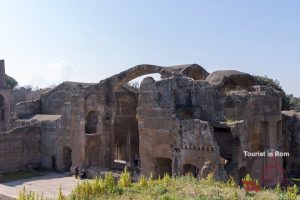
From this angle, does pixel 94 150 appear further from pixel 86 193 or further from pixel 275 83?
pixel 275 83

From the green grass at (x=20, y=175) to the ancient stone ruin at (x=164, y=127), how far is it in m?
0.61

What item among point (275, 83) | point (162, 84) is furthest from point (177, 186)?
point (275, 83)

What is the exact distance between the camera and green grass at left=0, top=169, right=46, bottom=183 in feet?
75.4

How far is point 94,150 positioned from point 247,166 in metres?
10.1

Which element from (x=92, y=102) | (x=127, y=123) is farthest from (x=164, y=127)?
(x=127, y=123)

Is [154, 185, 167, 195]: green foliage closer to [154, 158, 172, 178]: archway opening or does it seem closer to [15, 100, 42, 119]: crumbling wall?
[154, 158, 172, 178]: archway opening

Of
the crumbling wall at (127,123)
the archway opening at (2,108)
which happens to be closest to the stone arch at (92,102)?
the crumbling wall at (127,123)

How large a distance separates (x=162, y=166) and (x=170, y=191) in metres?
7.62

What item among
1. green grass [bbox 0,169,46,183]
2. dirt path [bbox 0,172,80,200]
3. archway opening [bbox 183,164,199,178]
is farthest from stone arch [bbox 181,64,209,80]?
green grass [bbox 0,169,46,183]

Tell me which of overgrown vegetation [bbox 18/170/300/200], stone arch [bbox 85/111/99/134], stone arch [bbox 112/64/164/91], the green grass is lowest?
the green grass

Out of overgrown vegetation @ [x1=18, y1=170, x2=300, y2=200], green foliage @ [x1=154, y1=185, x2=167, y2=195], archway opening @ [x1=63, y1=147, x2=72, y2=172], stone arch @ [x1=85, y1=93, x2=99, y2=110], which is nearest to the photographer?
overgrown vegetation @ [x1=18, y1=170, x2=300, y2=200]

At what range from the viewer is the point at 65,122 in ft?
81.9

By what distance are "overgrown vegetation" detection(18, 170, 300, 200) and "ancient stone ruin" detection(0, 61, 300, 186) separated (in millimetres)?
2911

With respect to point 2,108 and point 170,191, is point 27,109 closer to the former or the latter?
point 2,108
